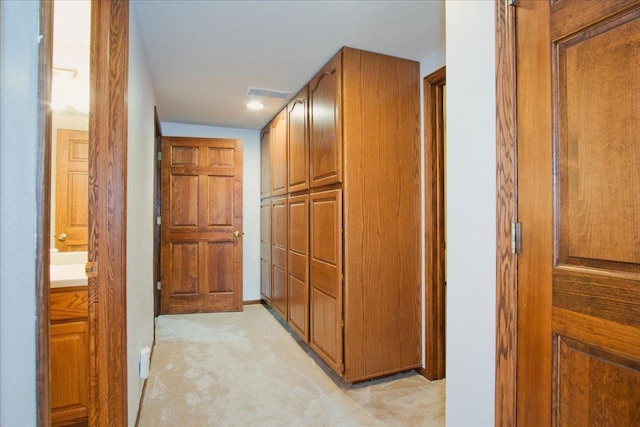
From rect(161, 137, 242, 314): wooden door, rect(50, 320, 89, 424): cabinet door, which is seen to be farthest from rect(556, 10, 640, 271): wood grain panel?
rect(161, 137, 242, 314): wooden door

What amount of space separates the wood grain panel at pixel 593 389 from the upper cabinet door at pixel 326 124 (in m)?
1.65

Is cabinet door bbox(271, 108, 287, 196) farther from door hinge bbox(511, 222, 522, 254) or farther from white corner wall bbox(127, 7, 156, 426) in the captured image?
door hinge bbox(511, 222, 522, 254)

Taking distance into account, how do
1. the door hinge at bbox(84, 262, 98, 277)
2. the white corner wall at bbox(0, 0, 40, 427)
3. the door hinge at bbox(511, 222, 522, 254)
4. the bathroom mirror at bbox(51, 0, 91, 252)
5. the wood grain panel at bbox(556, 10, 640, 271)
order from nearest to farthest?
1. the white corner wall at bbox(0, 0, 40, 427)
2. the wood grain panel at bbox(556, 10, 640, 271)
3. the door hinge at bbox(511, 222, 522, 254)
4. the door hinge at bbox(84, 262, 98, 277)
5. the bathroom mirror at bbox(51, 0, 91, 252)

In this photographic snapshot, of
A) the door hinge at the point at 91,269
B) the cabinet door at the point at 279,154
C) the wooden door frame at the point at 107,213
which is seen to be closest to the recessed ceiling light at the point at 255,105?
the cabinet door at the point at 279,154

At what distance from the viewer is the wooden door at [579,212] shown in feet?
2.79

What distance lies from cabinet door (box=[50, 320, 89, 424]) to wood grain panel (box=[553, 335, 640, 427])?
77.5 inches

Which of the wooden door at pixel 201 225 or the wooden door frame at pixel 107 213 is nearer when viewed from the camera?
the wooden door frame at pixel 107 213

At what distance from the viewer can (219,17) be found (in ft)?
6.65

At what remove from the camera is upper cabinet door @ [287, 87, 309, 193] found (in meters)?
2.99

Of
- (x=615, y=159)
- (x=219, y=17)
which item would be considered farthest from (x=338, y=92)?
(x=615, y=159)

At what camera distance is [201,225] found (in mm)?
4156

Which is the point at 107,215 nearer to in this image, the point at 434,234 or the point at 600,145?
Result: the point at 600,145

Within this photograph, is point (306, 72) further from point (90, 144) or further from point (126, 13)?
point (90, 144)

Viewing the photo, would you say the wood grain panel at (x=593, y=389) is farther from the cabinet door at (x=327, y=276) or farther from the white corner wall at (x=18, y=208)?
the cabinet door at (x=327, y=276)
